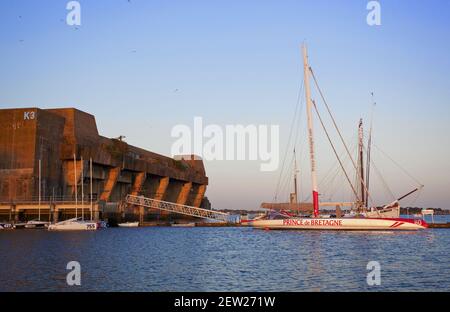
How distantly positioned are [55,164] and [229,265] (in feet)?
193

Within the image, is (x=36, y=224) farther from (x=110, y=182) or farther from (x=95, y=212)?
(x=110, y=182)

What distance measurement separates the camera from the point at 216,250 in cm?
5194

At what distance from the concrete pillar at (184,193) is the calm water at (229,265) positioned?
82.6 metres

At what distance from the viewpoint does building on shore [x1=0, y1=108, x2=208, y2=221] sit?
284 ft

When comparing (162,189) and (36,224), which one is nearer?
(36,224)

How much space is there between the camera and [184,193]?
143 metres

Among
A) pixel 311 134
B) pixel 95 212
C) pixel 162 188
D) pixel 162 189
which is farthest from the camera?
pixel 162 188

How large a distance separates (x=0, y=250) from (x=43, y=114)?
4134 centimetres
